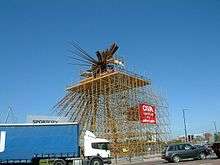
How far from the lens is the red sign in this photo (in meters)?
53.6

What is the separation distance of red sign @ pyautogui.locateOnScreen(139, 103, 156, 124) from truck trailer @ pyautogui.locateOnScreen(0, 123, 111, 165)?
72.1 ft

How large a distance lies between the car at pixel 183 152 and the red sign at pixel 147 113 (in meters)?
17.0

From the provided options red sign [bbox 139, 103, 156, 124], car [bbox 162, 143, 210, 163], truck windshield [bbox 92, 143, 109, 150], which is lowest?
car [bbox 162, 143, 210, 163]

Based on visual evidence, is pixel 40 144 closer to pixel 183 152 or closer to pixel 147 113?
pixel 183 152

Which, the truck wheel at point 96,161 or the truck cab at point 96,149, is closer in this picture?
the truck wheel at point 96,161

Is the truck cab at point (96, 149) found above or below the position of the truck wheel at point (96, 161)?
above

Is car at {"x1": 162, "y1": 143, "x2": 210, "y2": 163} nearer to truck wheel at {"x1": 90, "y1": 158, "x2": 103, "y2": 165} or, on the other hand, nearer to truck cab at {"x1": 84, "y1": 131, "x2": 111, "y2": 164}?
truck cab at {"x1": 84, "y1": 131, "x2": 111, "y2": 164}

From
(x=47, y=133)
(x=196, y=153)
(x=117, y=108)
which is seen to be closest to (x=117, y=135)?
(x=117, y=108)

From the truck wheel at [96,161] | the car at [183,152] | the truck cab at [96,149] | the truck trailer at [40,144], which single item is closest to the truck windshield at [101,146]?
the truck cab at [96,149]

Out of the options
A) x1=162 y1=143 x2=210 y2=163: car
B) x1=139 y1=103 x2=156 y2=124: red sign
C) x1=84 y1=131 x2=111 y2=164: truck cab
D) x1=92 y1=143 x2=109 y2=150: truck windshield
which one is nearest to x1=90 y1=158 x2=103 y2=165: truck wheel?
x1=84 y1=131 x2=111 y2=164: truck cab

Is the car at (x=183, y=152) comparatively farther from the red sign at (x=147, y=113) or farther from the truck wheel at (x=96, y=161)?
the red sign at (x=147, y=113)

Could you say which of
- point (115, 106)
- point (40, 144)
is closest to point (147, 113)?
point (115, 106)

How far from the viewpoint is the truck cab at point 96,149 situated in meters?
33.8

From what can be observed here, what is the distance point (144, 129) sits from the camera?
54.0 metres
